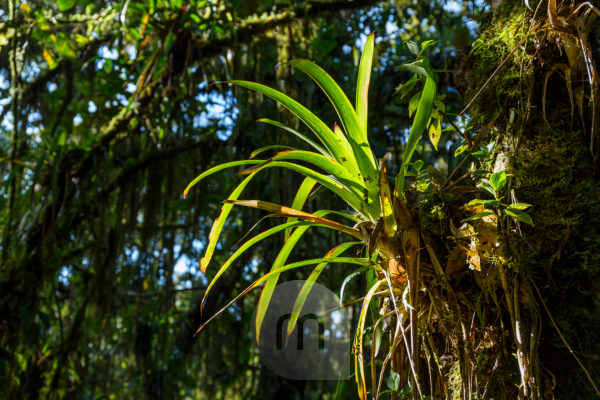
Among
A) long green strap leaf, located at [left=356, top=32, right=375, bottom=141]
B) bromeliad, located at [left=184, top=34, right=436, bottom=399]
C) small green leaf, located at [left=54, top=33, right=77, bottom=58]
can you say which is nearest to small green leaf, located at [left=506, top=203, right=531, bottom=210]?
bromeliad, located at [left=184, top=34, right=436, bottom=399]

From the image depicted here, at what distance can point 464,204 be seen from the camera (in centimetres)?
77

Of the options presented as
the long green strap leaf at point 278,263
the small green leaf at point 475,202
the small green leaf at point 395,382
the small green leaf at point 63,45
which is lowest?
the small green leaf at point 395,382

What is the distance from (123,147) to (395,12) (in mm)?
1637

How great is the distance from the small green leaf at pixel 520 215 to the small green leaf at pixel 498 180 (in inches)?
1.3

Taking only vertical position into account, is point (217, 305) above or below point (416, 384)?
above

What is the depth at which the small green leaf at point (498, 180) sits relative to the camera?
687mm

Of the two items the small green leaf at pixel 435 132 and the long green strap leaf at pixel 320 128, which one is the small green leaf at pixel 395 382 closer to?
the long green strap leaf at pixel 320 128

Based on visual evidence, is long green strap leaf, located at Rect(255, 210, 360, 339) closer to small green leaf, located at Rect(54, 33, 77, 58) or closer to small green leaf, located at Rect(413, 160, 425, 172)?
small green leaf, located at Rect(413, 160, 425, 172)

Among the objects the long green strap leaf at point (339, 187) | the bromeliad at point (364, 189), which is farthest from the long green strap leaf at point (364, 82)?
the long green strap leaf at point (339, 187)

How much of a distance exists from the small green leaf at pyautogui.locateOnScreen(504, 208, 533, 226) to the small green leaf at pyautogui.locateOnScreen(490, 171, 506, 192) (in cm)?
3

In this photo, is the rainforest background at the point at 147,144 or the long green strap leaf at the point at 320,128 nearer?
the long green strap leaf at the point at 320,128

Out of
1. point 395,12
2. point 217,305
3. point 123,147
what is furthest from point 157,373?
point 395,12

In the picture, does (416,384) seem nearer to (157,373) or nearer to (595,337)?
(595,337)

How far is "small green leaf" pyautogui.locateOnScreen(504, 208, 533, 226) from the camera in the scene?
66 centimetres
